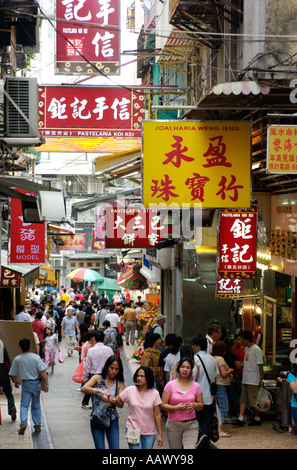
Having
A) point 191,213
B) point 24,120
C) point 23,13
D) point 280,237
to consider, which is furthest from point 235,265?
point 23,13

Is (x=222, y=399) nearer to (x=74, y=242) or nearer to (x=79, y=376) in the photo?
(x=79, y=376)

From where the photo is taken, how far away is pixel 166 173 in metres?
11.7

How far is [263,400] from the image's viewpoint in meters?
12.9

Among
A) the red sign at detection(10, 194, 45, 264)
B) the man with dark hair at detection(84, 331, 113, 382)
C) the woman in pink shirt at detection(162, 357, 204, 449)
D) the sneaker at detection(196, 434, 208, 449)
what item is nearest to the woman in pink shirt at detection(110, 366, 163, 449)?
the woman in pink shirt at detection(162, 357, 204, 449)

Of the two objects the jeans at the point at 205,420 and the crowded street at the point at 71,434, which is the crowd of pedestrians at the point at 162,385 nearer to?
the jeans at the point at 205,420

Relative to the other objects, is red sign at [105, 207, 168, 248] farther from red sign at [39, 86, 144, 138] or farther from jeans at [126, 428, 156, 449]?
jeans at [126, 428, 156, 449]

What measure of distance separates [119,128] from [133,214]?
223 centimetres

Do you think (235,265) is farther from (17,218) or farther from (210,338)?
(17,218)

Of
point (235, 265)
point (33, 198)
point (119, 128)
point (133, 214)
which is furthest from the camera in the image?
point (133, 214)

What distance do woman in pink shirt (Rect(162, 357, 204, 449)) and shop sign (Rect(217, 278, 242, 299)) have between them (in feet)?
24.4

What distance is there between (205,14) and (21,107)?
11.6ft

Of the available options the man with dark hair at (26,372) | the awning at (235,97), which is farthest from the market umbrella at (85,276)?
the awning at (235,97)

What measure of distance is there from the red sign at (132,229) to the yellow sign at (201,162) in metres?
6.03

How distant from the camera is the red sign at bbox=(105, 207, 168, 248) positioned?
17703mm
